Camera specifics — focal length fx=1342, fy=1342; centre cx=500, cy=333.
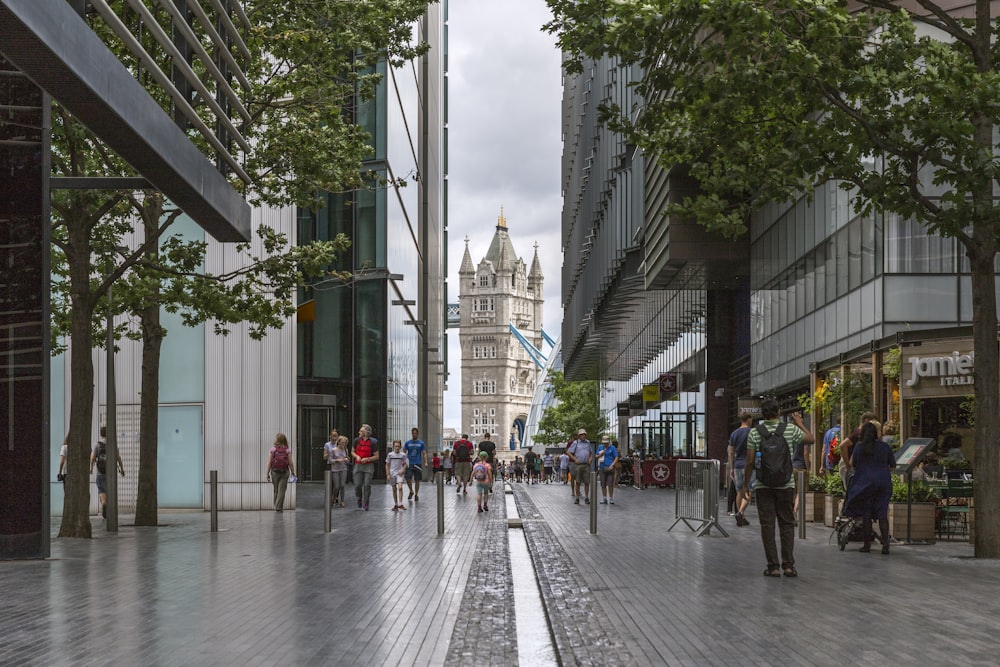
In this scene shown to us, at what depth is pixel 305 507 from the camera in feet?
93.7

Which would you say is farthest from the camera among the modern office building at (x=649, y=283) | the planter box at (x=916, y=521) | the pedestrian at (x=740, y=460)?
the modern office building at (x=649, y=283)

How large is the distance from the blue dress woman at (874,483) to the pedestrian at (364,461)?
11755 mm

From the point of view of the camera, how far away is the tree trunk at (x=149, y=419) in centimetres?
2056

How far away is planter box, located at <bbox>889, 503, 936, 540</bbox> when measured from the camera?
17.5m

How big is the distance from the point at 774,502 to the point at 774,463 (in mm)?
415

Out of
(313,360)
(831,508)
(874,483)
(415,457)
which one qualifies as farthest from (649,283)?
(874,483)

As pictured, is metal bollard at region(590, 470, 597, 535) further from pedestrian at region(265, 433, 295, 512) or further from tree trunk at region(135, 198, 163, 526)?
pedestrian at region(265, 433, 295, 512)

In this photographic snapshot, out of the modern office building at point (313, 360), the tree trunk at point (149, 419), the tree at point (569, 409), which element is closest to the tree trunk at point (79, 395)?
the tree trunk at point (149, 419)

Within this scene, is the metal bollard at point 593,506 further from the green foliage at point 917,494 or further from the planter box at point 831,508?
the green foliage at point 917,494

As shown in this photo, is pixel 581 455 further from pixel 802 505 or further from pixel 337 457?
pixel 802 505

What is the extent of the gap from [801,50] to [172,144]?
6.52 metres

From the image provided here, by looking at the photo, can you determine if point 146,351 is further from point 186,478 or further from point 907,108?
point 907,108

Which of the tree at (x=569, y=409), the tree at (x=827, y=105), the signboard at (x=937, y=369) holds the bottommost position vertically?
the tree at (x=569, y=409)

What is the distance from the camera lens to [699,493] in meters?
18.9
